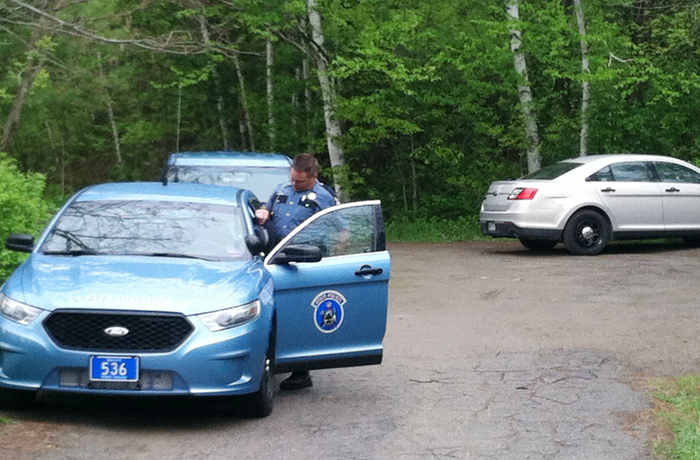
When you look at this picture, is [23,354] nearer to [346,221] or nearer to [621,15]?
[346,221]

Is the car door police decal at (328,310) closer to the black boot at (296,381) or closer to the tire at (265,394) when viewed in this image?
the tire at (265,394)

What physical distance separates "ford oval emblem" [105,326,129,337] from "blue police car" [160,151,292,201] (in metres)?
8.35

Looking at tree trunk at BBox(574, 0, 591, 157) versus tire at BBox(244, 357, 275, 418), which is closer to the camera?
tire at BBox(244, 357, 275, 418)

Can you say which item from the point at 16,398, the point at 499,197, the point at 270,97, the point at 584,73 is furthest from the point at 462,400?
the point at 270,97

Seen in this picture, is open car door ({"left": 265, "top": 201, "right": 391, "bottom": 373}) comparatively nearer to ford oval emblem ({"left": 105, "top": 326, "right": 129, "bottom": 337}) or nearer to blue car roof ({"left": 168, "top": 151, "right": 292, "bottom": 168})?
ford oval emblem ({"left": 105, "top": 326, "right": 129, "bottom": 337})

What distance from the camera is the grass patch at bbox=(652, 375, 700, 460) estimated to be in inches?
287

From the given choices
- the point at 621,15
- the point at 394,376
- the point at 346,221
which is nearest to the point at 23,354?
the point at 346,221

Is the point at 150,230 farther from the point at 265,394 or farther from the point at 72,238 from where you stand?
the point at 265,394

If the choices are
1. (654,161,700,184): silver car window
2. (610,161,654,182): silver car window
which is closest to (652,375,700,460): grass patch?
(610,161,654,182): silver car window

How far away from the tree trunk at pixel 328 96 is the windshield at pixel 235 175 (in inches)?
487

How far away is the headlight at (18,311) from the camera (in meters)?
7.77

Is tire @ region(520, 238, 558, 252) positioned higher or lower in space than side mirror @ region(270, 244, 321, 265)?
lower

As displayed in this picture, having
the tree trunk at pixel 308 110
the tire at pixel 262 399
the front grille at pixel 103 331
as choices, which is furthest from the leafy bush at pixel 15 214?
the tree trunk at pixel 308 110

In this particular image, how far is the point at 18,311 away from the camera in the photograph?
7.84 m
